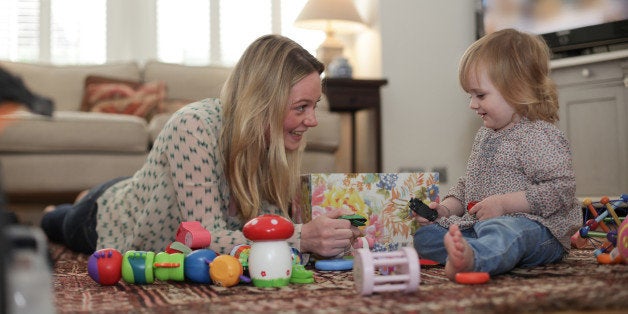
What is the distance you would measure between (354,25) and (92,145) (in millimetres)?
1623

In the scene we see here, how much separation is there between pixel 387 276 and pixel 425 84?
2882 mm

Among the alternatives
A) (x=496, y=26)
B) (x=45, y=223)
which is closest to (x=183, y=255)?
(x=45, y=223)

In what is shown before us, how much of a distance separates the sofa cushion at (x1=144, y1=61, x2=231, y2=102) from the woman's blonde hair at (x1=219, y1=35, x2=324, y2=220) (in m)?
2.10

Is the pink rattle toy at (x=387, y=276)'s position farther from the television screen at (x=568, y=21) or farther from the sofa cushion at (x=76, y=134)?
the television screen at (x=568, y=21)

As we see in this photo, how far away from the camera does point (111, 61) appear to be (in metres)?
3.81

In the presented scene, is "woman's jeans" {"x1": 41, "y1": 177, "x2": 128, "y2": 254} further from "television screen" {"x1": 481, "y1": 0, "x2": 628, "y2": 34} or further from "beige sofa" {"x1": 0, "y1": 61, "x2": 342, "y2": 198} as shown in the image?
"television screen" {"x1": 481, "y1": 0, "x2": 628, "y2": 34}

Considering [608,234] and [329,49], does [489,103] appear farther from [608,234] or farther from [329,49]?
[329,49]

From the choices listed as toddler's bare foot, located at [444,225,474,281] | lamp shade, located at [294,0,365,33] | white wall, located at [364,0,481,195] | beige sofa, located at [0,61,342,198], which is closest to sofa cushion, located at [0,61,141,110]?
beige sofa, located at [0,61,342,198]

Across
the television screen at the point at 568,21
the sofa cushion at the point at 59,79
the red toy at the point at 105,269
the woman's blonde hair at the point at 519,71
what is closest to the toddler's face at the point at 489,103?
the woman's blonde hair at the point at 519,71

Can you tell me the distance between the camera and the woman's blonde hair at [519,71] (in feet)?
4.48

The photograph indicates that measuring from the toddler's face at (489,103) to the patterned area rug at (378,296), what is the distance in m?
0.33

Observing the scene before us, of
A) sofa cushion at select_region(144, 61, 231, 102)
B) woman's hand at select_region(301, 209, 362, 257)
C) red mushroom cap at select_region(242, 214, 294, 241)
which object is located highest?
sofa cushion at select_region(144, 61, 231, 102)

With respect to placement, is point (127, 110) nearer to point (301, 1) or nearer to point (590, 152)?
point (301, 1)

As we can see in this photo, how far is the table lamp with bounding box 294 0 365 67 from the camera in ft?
11.7
